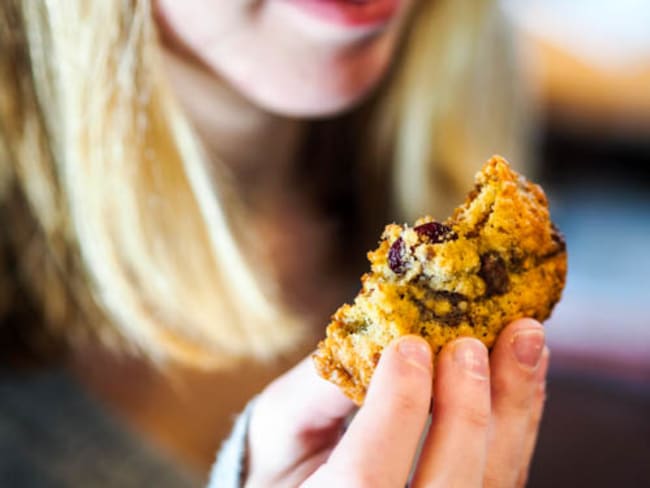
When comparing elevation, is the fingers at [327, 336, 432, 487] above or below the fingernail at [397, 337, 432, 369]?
below

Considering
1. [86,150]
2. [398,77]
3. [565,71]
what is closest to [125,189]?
[86,150]

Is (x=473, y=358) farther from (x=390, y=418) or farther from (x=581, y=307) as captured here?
(x=581, y=307)

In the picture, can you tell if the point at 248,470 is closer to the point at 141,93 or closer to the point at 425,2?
the point at 141,93

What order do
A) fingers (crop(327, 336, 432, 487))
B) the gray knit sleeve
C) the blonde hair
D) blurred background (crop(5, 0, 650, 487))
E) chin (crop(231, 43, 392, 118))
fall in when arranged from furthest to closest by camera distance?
blurred background (crop(5, 0, 650, 487)) < chin (crop(231, 43, 392, 118)) < the blonde hair < the gray knit sleeve < fingers (crop(327, 336, 432, 487))

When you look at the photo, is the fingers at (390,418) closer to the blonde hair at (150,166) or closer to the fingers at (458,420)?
the fingers at (458,420)

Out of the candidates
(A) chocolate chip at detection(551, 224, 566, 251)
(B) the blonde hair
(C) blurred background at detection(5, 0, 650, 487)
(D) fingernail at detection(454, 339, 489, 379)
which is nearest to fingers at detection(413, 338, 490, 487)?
(D) fingernail at detection(454, 339, 489, 379)

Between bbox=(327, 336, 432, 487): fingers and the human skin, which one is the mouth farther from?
bbox=(327, 336, 432, 487): fingers

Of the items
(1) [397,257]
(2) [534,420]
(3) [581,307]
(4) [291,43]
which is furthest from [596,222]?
(1) [397,257]
